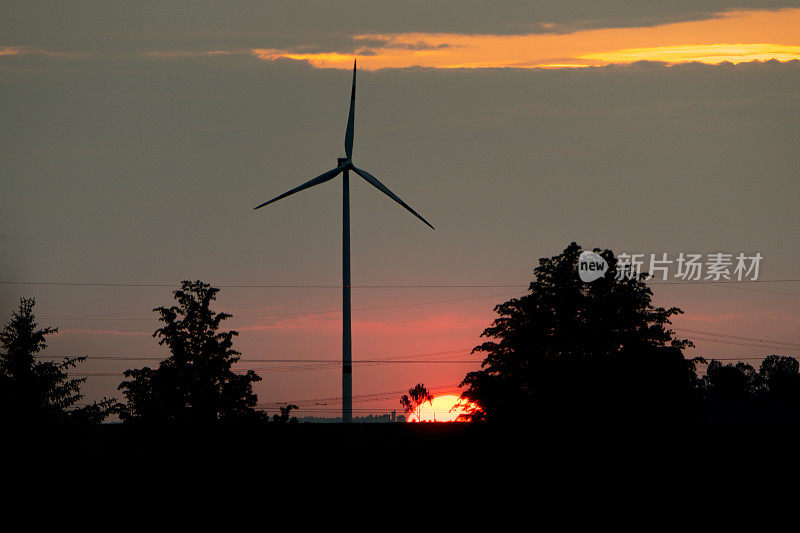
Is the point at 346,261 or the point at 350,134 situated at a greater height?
the point at 350,134

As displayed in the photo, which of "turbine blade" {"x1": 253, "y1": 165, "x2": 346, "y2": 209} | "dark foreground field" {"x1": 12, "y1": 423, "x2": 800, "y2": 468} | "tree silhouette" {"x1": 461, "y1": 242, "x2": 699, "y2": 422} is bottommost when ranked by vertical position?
"dark foreground field" {"x1": 12, "y1": 423, "x2": 800, "y2": 468}

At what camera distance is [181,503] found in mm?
39812

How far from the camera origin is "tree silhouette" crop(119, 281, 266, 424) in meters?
96.3

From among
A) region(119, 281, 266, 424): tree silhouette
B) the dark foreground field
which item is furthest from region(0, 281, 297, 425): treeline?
the dark foreground field

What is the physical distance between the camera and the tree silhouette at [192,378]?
96.3m

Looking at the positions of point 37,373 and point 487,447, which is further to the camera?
point 37,373

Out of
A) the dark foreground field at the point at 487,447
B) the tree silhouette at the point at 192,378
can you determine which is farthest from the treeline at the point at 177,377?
the dark foreground field at the point at 487,447

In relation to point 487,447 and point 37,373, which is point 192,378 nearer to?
point 37,373

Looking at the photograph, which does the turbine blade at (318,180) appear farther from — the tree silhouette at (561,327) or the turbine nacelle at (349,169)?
the tree silhouette at (561,327)

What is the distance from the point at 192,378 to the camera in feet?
319

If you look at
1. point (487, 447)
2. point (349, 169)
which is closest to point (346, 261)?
point (349, 169)

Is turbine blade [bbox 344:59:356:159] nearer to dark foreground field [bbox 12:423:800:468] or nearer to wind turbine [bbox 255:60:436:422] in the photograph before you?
wind turbine [bbox 255:60:436:422]

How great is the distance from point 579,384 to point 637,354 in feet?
16.4

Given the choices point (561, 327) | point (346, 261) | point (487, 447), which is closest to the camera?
point (487, 447)
